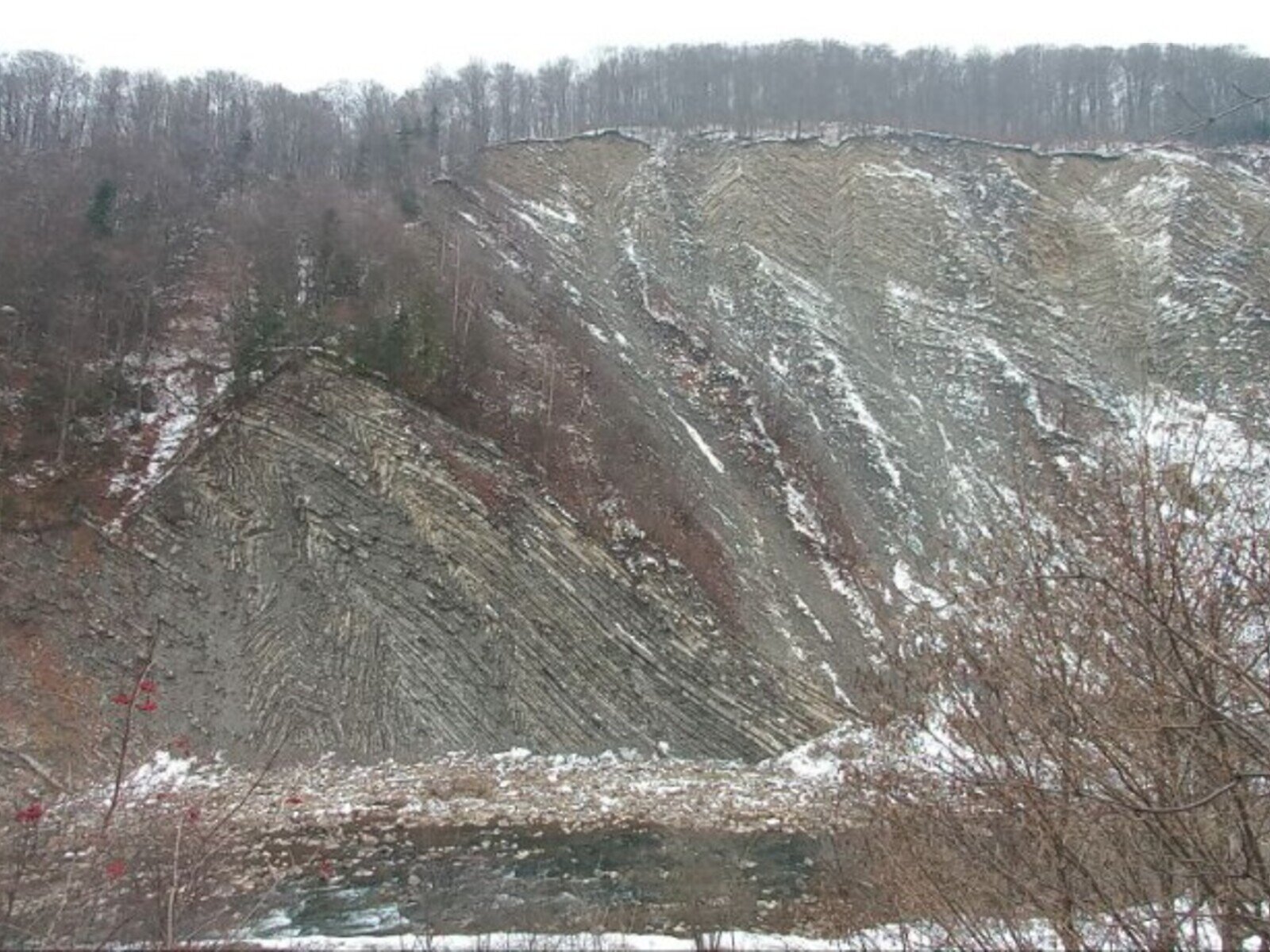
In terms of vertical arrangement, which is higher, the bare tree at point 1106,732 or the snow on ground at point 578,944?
the bare tree at point 1106,732

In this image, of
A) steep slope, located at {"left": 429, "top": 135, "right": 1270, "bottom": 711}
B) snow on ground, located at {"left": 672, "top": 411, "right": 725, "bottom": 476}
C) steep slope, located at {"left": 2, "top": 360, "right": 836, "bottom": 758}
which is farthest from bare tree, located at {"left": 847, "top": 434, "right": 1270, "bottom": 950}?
snow on ground, located at {"left": 672, "top": 411, "right": 725, "bottom": 476}

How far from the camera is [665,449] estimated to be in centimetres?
2912

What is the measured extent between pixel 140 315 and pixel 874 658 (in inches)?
1078

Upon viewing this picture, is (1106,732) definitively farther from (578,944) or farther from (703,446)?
(703,446)

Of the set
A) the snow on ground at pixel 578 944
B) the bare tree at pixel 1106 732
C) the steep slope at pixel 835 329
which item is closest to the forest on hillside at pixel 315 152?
the bare tree at pixel 1106 732

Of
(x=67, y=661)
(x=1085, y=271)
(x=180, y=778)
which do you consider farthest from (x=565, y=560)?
(x=1085, y=271)

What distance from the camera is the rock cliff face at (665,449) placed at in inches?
861

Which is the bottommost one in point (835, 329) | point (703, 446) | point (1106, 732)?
point (703, 446)

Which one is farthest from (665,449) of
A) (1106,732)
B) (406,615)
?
(1106,732)

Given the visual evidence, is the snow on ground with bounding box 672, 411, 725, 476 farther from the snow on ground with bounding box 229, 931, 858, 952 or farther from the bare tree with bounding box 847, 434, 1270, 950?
the bare tree with bounding box 847, 434, 1270, 950

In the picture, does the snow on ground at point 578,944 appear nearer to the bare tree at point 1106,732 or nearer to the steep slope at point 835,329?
the bare tree at point 1106,732

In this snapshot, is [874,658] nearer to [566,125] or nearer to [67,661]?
[67,661]

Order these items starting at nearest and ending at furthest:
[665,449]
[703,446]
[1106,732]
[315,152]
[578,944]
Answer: [1106,732]
[578,944]
[665,449]
[703,446]
[315,152]

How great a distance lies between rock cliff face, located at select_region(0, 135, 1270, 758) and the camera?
21.9 m
